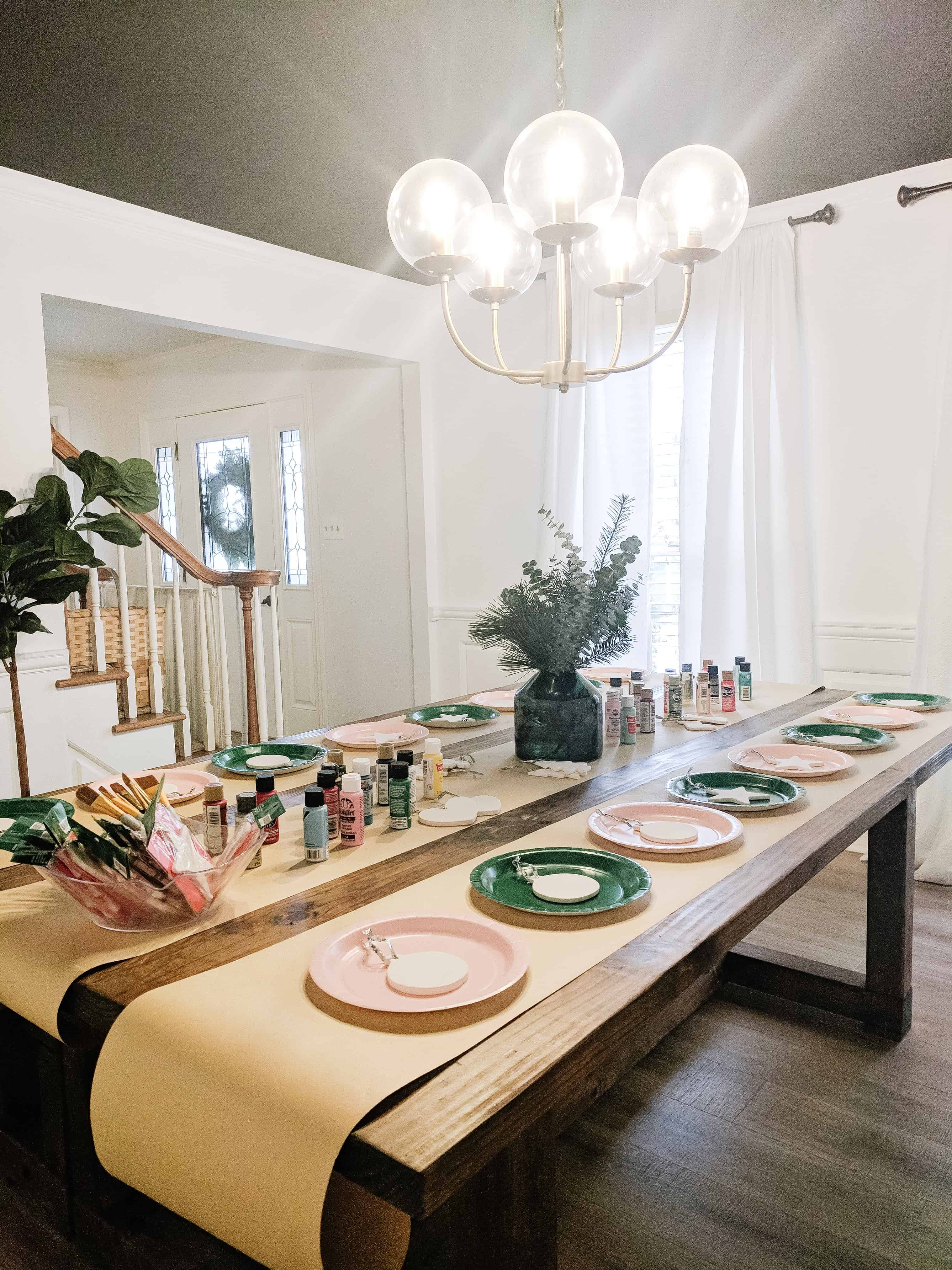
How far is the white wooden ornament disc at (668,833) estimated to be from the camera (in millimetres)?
1446

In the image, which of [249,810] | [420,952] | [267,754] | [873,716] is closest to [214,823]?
[249,810]

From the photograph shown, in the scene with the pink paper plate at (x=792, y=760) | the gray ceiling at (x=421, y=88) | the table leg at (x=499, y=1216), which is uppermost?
the gray ceiling at (x=421, y=88)

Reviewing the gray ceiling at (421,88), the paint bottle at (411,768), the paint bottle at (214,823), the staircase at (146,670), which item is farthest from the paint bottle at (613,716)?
the staircase at (146,670)

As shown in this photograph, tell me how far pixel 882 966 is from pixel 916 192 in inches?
102

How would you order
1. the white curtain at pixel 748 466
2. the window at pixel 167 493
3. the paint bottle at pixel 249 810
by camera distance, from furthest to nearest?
the window at pixel 167 493, the white curtain at pixel 748 466, the paint bottle at pixel 249 810

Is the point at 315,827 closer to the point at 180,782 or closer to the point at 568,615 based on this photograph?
the point at 180,782

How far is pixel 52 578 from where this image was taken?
2.92 m

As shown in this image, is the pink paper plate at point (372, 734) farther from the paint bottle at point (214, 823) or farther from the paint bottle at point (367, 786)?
the paint bottle at point (214, 823)

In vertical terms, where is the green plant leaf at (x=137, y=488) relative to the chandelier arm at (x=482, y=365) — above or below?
below

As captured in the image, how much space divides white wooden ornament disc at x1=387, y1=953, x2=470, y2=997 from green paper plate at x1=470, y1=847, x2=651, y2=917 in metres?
0.18

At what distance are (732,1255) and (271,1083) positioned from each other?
111 cm

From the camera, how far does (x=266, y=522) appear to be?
19.3 ft

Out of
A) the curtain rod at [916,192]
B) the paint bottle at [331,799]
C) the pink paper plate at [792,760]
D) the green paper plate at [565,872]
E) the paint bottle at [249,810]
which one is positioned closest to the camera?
the green paper plate at [565,872]

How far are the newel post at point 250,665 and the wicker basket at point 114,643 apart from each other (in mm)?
411
